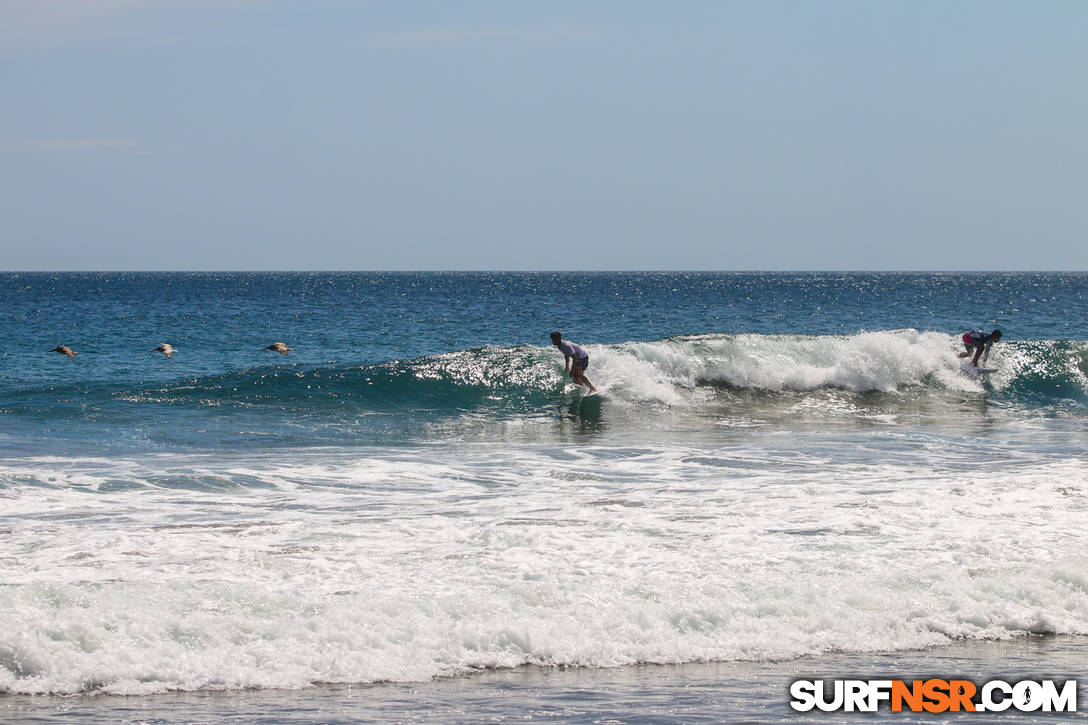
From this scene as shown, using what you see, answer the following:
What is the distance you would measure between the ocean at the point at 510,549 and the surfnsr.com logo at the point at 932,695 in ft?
0.57

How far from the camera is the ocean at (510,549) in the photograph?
6250mm

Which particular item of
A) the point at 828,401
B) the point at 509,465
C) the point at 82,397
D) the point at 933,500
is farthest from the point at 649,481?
the point at 82,397

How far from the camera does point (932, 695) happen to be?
19.7ft

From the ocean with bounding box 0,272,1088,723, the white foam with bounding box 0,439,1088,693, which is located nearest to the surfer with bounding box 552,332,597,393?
the ocean with bounding box 0,272,1088,723

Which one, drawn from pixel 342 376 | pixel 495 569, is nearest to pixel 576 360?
pixel 342 376

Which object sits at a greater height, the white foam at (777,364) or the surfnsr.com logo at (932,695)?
the white foam at (777,364)

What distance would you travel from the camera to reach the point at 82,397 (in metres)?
19.2

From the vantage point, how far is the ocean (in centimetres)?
625

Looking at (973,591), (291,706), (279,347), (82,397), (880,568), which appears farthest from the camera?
(279,347)

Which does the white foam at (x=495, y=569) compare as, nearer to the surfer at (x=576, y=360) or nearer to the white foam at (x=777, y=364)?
the surfer at (x=576, y=360)

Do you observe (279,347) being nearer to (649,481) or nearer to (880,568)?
(649,481)

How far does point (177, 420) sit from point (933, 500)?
463 inches

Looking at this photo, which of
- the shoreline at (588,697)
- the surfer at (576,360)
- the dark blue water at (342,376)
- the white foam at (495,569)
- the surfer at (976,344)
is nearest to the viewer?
the shoreline at (588,697)

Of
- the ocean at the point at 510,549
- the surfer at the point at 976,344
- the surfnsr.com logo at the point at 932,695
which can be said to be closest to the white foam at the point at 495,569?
the ocean at the point at 510,549
